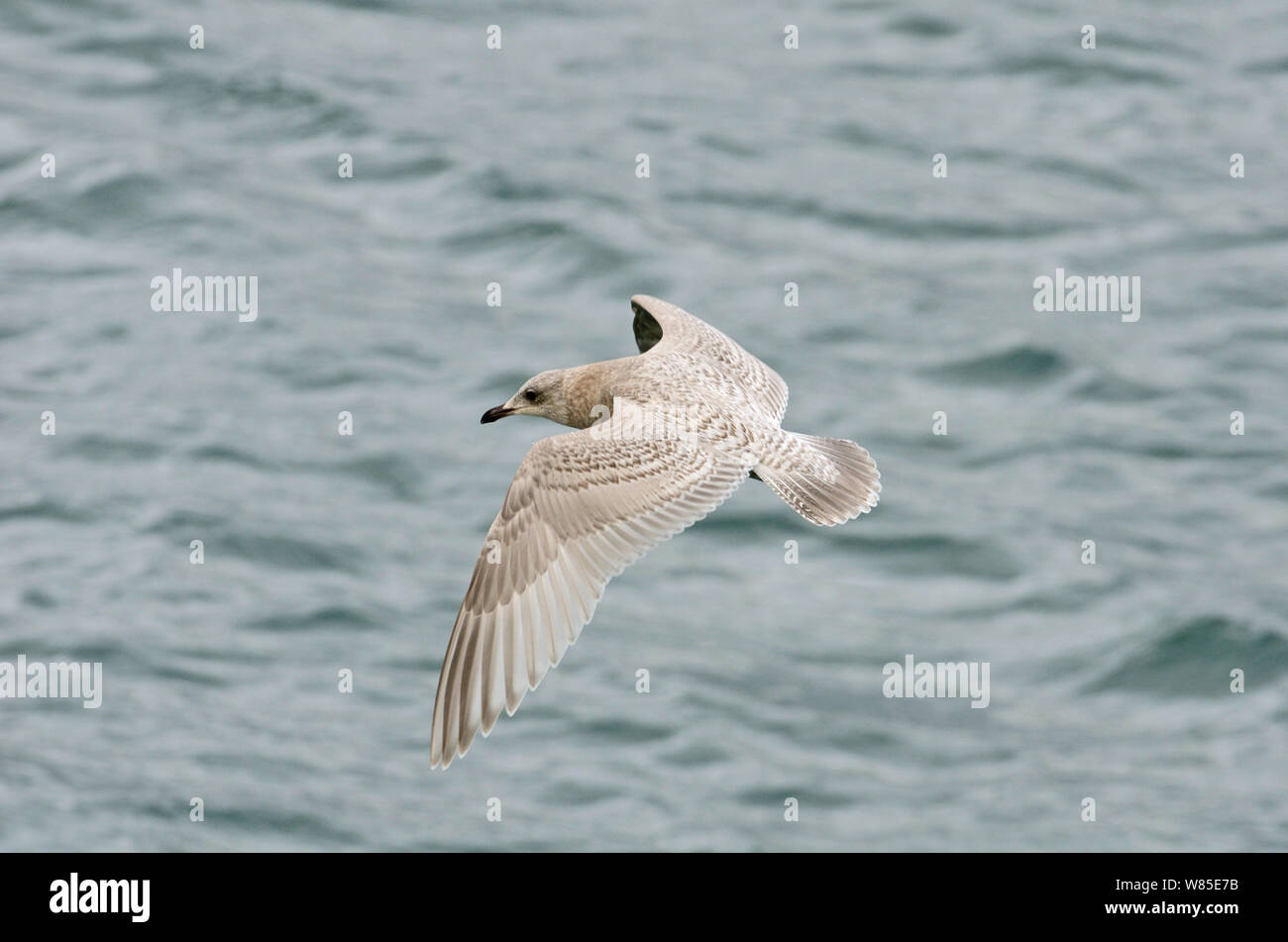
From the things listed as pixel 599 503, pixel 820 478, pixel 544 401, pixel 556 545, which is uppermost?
pixel 544 401

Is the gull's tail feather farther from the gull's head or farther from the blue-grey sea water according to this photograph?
the blue-grey sea water

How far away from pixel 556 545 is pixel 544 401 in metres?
1.42

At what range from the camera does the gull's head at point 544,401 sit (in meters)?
11.8

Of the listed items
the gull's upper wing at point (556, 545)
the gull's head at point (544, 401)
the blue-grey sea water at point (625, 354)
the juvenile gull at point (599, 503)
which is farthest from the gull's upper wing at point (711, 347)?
the blue-grey sea water at point (625, 354)

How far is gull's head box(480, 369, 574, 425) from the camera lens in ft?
38.7

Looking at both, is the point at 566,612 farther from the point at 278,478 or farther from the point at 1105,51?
the point at 1105,51

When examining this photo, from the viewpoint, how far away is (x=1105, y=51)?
33.8 m

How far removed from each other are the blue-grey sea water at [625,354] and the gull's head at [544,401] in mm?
13011

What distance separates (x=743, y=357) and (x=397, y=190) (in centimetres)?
1871

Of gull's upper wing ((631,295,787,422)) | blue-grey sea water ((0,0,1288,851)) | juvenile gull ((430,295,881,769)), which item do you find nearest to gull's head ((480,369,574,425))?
juvenile gull ((430,295,881,769))

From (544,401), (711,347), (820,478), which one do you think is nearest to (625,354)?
(711,347)

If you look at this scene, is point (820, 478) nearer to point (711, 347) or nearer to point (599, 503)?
point (599, 503)

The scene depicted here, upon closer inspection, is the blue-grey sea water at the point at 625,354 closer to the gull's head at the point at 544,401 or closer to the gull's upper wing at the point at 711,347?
the gull's upper wing at the point at 711,347

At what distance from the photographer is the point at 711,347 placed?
12.4 m
